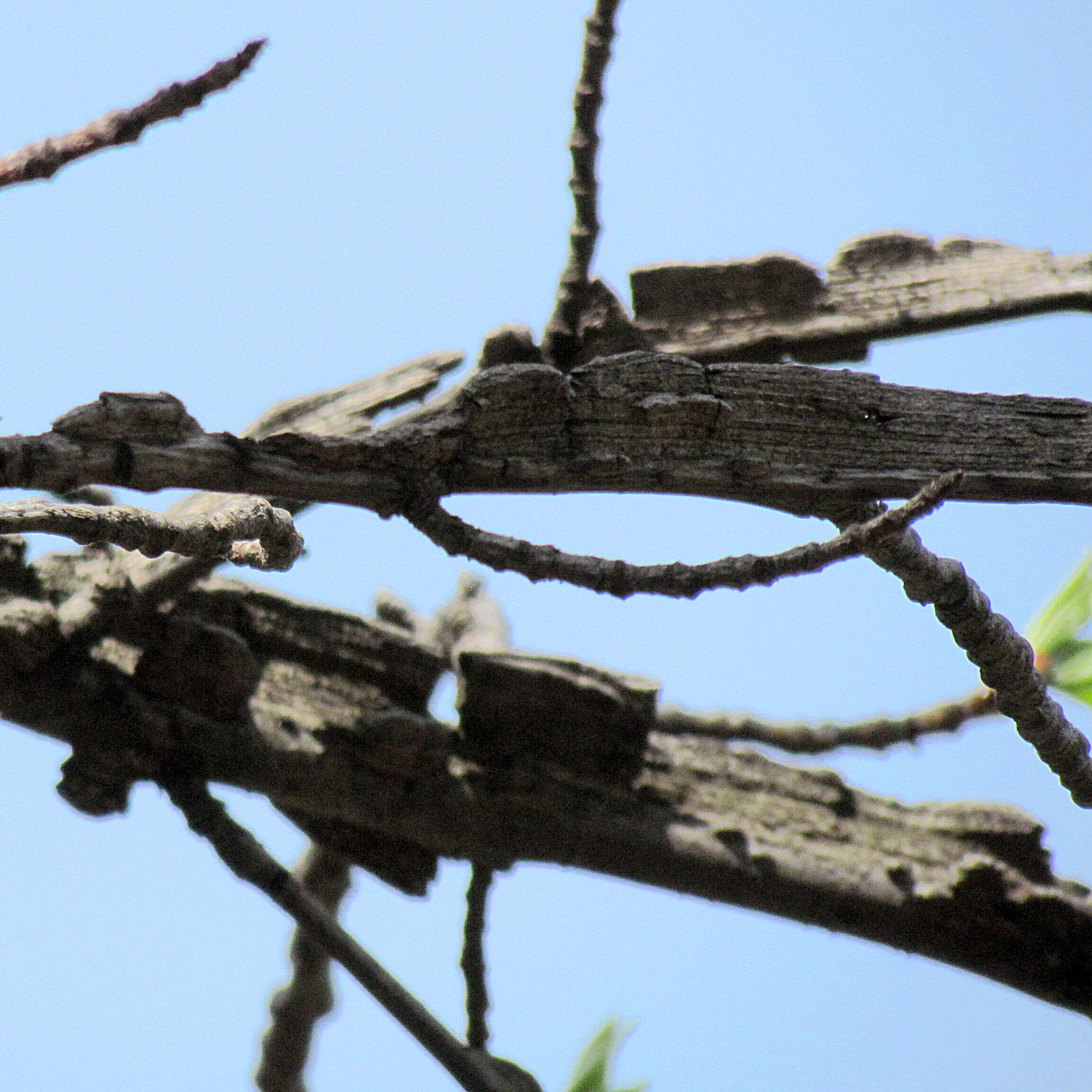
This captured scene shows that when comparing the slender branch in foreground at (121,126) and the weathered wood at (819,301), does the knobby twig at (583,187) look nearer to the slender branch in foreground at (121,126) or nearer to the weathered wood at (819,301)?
the weathered wood at (819,301)

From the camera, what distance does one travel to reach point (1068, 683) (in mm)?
2035

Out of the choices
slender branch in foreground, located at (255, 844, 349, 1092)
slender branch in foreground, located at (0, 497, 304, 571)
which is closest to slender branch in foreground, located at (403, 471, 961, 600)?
slender branch in foreground, located at (0, 497, 304, 571)

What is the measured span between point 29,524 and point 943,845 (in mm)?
1355

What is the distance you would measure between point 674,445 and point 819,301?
0.45 meters

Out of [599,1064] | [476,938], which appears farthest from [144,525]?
[599,1064]

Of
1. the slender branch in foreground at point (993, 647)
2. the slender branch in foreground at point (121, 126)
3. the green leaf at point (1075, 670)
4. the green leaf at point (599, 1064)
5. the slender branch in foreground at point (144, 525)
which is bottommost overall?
the green leaf at point (599, 1064)

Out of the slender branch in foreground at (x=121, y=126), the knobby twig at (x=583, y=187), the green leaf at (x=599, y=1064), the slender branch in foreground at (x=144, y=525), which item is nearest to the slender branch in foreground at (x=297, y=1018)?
the green leaf at (x=599, y=1064)

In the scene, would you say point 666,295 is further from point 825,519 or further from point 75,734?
point 75,734

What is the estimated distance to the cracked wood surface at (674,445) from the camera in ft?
3.64

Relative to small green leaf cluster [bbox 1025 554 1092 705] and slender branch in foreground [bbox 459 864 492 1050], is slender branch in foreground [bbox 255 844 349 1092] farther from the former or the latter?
small green leaf cluster [bbox 1025 554 1092 705]

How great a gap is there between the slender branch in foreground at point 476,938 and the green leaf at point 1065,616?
40.2 inches

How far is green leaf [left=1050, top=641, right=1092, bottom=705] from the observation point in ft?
6.64

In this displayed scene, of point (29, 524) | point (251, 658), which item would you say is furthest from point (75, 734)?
point (29, 524)

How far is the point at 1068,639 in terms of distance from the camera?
2051 millimetres
